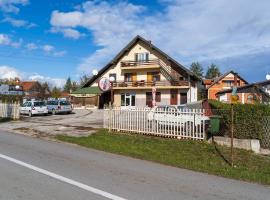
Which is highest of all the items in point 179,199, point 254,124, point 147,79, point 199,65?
point 199,65

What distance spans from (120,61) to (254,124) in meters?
37.9

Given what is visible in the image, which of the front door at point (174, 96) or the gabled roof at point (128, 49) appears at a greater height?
the gabled roof at point (128, 49)

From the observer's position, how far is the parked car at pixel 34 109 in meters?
32.8

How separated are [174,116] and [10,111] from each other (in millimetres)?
18116

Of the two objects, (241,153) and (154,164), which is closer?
(154,164)

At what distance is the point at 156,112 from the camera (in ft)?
51.0

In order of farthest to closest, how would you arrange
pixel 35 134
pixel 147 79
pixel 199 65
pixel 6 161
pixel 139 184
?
pixel 199 65, pixel 147 79, pixel 35 134, pixel 6 161, pixel 139 184

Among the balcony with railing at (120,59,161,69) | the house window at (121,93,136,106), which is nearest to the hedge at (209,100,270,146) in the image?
the balcony with railing at (120,59,161,69)

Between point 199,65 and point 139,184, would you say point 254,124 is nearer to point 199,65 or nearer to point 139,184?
point 139,184

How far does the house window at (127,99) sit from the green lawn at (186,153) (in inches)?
1279

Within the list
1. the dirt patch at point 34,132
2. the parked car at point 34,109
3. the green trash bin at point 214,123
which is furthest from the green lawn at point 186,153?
the parked car at point 34,109

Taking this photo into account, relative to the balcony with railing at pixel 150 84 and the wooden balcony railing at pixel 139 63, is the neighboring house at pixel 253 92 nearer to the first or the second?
the balcony with railing at pixel 150 84

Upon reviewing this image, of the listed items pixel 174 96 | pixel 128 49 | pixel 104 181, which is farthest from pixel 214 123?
pixel 128 49

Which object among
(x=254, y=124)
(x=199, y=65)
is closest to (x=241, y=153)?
(x=254, y=124)
